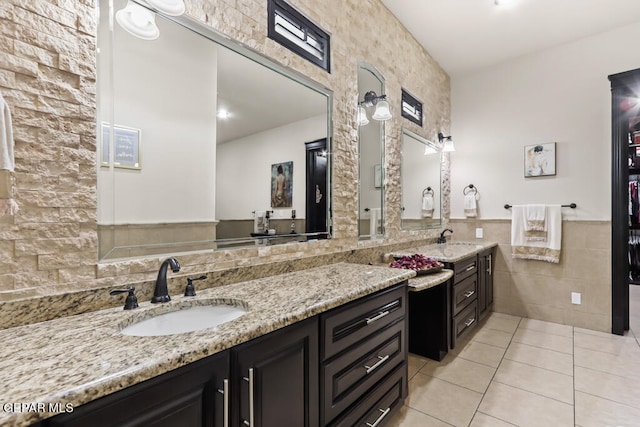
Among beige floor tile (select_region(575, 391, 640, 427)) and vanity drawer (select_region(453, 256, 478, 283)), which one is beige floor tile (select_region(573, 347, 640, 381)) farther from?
vanity drawer (select_region(453, 256, 478, 283))

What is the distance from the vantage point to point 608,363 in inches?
96.0

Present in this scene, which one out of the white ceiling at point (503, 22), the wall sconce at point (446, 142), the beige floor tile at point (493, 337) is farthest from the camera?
the wall sconce at point (446, 142)

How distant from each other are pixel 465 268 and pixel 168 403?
8.75ft

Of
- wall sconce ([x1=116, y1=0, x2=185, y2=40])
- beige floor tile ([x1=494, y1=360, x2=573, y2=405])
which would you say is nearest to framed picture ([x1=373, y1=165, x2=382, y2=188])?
beige floor tile ([x1=494, y1=360, x2=573, y2=405])

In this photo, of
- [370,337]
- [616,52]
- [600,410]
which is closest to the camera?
[370,337]

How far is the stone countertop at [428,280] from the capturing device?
6.31 ft

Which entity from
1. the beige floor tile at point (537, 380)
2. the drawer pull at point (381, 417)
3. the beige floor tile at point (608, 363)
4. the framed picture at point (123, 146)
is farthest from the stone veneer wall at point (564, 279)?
the framed picture at point (123, 146)

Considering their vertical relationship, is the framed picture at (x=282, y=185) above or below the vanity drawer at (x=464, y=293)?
above

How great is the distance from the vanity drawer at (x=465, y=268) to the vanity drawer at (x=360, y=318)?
3.28 ft

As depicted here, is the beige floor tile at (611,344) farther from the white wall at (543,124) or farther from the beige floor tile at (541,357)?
the white wall at (543,124)

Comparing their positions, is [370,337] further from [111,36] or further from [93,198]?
[111,36]

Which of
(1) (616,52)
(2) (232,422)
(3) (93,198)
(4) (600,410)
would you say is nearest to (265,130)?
(3) (93,198)

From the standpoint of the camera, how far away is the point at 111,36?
1180 millimetres

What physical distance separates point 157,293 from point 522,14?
3793 millimetres
